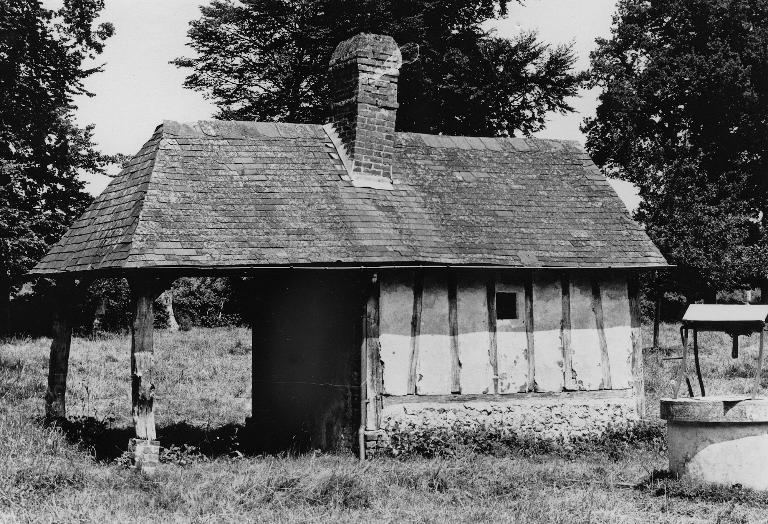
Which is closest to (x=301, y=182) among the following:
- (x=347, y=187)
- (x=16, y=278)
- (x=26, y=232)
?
(x=347, y=187)

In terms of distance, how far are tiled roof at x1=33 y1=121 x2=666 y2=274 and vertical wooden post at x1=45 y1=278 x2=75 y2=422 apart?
19.4 inches

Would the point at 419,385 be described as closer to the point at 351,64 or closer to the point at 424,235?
the point at 424,235

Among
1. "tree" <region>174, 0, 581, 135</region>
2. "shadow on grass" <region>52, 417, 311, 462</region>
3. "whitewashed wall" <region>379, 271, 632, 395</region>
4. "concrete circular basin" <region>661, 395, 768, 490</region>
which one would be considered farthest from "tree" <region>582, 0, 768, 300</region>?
"concrete circular basin" <region>661, 395, 768, 490</region>

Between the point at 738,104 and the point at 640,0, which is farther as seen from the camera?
the point at 640,0

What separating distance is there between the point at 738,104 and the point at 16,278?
24159 mm

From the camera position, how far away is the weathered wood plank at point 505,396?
1250 centimetres

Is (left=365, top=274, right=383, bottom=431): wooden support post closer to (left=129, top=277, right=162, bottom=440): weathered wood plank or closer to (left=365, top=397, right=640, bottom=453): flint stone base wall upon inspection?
(left=365, top=397, right=640, bottom=453): flint stone base wall

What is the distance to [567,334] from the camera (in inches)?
538

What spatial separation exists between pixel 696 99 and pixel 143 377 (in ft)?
85.4

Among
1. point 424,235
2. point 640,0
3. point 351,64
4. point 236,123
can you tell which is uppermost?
point 640,0

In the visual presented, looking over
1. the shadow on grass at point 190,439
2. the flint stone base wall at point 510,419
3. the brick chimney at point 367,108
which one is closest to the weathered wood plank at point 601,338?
the flint stone base wall at point 510,419

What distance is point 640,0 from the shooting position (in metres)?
33.0

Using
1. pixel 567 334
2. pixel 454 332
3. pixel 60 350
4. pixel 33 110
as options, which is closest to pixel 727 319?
pixel 567 334

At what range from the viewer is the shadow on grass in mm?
12055
